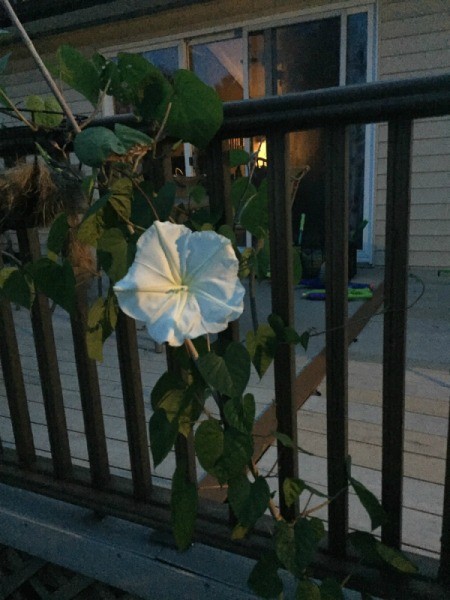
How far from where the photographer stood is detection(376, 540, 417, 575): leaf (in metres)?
0.96

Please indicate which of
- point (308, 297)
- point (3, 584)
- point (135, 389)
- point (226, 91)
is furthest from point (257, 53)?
point (3, 584)

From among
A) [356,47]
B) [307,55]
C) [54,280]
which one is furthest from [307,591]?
[307,55]

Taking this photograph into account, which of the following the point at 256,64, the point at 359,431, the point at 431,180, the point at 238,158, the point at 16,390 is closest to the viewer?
the point at 238,158

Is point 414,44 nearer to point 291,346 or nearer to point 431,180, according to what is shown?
point 431,180

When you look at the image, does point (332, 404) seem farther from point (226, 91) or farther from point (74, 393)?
point (226, 91)

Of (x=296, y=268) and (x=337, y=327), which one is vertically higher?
(x=296, y=268)

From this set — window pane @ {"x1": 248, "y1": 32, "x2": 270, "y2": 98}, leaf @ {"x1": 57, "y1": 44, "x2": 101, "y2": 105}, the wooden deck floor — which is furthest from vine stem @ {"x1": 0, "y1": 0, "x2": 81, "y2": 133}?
window pane @ {"x1": 248, "y1": 32, "x2": 270, "y2": 98}

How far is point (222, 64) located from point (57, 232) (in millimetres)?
4438

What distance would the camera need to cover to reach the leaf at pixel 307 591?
3.11 ft

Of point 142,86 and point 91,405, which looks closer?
point 142,86

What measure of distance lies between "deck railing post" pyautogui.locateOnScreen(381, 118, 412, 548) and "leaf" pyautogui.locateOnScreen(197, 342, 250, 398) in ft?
0.97

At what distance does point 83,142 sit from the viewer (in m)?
0.76

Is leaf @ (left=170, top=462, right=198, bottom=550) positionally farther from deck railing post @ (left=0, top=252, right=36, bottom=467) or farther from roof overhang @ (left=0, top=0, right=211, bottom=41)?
roof overhang @ (left=0, top=0, right=211, bottom=41)

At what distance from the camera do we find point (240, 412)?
0.90 m
